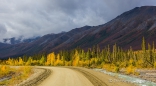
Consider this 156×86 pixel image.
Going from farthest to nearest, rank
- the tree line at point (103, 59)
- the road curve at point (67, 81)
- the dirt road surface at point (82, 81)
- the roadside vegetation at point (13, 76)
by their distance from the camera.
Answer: the tree line at point (103, 59)
the roadside vegetation at point (13, 76)
the road curve at point (67, 81)
the dirt road surface at point (82, 81)

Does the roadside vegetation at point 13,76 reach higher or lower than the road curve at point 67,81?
lower

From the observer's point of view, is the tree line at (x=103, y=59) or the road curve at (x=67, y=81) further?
the tree line at (x=103, y=59)

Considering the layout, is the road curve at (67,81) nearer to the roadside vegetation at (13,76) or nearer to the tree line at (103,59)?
the roadside vegetation at (13,76)

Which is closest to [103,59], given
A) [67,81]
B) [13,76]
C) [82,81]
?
[13,76]

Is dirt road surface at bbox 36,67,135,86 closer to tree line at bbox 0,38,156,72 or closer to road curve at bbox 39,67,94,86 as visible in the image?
road curve at bbox 39,67,94,86

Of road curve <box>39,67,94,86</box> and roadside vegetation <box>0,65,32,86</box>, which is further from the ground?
road curve <box>39,67,94,86</box>

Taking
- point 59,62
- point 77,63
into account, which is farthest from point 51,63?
point 77,63

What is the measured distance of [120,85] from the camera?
2272 centimetres

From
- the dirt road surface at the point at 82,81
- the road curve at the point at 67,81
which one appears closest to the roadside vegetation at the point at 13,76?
the road curve at the point at 67,81

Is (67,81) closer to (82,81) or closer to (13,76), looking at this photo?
(82,81)

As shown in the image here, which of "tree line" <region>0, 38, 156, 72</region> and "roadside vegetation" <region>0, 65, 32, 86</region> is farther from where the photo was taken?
"tree line" <region>0, 38, 156, 72</region>

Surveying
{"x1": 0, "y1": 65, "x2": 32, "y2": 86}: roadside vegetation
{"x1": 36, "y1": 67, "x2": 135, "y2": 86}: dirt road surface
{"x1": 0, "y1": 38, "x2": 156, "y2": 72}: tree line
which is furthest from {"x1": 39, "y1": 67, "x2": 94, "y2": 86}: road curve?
{"x1": 0, "y1": 38, "x2": 156, "y2": 72}: tree line

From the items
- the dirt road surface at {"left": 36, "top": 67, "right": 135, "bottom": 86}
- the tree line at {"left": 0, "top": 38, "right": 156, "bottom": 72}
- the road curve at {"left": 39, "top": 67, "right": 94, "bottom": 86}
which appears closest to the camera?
the dirt road surface at {"left": 36, "top": 67, "right": 135, "bottom": 86}

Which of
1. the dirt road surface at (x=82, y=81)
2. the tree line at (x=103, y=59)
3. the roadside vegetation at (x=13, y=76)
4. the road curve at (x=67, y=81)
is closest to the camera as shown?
the dirt road surface at (x=82, y=81)
